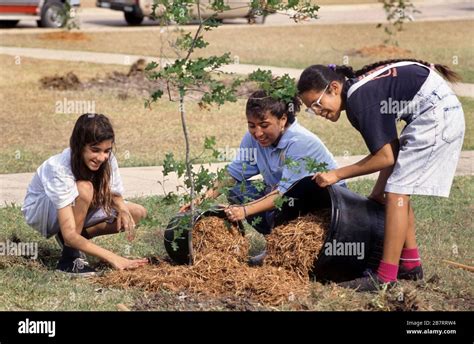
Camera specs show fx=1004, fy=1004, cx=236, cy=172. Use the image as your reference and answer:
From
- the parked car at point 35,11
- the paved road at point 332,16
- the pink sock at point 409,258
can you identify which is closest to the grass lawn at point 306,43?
the paved road at point 332,16

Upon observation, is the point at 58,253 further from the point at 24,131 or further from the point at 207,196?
the point at 24,131

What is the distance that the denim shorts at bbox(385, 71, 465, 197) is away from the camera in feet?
→ 19.0

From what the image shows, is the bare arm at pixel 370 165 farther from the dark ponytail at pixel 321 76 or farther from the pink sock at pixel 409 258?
the pink sock at pixel 409 258

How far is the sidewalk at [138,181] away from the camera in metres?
8.24

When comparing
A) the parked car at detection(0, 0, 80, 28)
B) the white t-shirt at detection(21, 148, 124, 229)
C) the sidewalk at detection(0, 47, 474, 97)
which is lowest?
the white t-shirt at detection(21, 148, 124, 229)

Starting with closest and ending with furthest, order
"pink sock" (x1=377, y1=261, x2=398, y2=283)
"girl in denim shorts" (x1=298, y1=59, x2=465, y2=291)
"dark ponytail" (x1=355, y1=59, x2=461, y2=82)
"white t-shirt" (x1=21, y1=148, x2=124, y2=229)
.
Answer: "girl in denim shorts" (x1=298, y1=59, x2=465, y2=291) → "pink sock" (x1=377, y1=261, x2=398, y2=283) → "dark ponytail" (x1=355, y1=59, x2=461, y2=82) → "white t-shirt" (x1=21, y1=148, x2=124, y2=229)

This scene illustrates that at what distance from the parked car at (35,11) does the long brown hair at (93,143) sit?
15.1m

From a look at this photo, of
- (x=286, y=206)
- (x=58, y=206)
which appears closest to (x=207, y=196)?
(x=286, y=206)

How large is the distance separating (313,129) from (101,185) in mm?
5282

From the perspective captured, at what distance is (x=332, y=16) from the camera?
83.9ft

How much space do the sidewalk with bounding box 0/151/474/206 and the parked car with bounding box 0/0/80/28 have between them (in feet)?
41.0

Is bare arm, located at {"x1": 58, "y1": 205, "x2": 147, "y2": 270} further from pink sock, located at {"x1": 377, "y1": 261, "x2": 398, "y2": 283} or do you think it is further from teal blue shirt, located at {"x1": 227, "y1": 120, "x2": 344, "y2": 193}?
pink sock, located at {"x1": 377, "y1": 261, "x2": 398, "y2": 283}

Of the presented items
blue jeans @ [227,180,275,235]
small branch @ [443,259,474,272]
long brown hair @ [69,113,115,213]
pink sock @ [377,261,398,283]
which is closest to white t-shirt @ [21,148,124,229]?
long brown hair @ [69,113,115,213]
